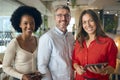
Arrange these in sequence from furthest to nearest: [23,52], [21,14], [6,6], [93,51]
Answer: [6,6], [21,14], [23,52], [93,51]

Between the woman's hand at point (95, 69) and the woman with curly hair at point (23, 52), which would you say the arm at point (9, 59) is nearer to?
the woman with curly hair at point (23, 52)

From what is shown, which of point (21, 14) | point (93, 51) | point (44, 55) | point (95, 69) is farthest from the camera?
point (21, 14)

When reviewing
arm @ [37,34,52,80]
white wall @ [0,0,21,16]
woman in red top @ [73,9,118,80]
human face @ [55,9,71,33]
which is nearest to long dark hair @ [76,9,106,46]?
woman in red top @ [73,9,118,80]

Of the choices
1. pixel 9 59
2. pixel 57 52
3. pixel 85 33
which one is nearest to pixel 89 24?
pixel 85 33

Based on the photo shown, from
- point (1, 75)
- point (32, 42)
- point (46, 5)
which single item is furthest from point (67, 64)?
point (46, 5)

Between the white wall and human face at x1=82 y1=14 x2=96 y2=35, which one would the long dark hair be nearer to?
human face at x1=82 y1=14 x2=96 y2=35

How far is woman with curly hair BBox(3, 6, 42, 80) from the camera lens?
1984 mm

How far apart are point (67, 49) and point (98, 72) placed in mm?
391

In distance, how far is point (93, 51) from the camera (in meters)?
1.81

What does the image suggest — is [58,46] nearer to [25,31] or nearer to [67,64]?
[67,64]

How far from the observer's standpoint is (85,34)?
6.43 ft

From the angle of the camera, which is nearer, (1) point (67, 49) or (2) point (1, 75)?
(1) point (67, 49)

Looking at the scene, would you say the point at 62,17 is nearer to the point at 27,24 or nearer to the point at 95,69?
→ the point at 27,24

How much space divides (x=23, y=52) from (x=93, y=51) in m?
0.60
